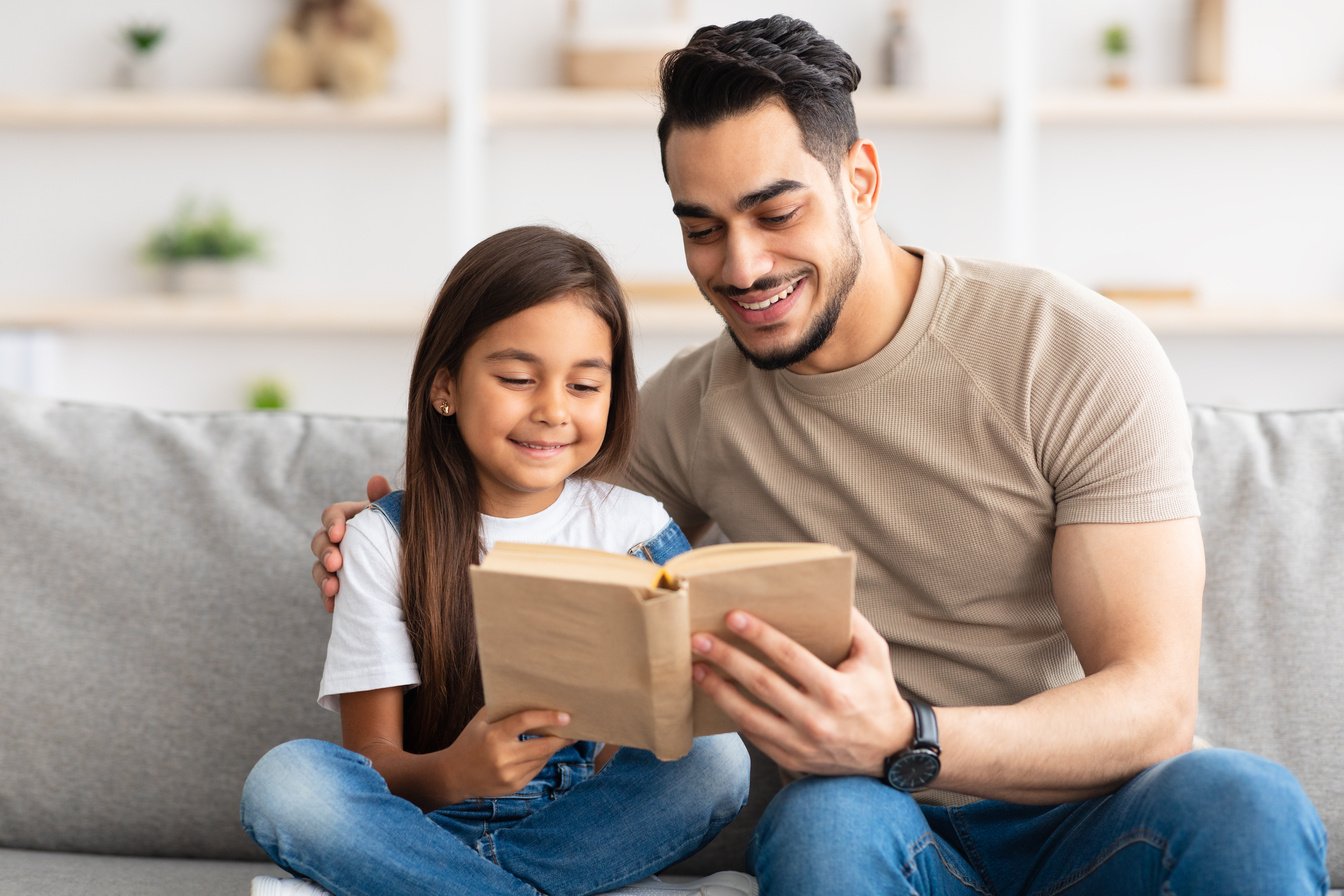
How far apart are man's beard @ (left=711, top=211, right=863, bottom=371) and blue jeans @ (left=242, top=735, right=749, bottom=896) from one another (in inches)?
17.8

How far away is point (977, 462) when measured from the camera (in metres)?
1.51

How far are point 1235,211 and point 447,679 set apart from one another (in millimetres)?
3050

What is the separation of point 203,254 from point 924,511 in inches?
107

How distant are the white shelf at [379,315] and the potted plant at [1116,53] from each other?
65cm

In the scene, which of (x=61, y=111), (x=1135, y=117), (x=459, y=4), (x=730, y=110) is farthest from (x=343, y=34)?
(x=730, y=110)

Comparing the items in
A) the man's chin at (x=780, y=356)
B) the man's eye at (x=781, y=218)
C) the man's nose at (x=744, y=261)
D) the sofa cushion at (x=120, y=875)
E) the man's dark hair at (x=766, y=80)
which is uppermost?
the man's dark hair at (x=766, y=80)

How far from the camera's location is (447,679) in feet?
4.77

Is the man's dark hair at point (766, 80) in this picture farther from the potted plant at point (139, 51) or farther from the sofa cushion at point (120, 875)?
the potted plant at point (139, 51)

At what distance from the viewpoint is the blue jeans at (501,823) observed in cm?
125

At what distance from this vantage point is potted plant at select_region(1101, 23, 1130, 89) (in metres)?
3.55

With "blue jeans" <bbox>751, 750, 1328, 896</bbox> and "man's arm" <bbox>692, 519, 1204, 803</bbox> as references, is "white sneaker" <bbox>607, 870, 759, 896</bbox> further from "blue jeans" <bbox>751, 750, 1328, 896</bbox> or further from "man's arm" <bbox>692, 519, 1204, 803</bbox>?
"man's arm" <bbox>692, 519, 1204, 803</bbox>

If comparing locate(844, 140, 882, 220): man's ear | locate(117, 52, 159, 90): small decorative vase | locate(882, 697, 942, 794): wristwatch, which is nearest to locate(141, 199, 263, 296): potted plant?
locate(117, 52, 159, 90): small decorative vase

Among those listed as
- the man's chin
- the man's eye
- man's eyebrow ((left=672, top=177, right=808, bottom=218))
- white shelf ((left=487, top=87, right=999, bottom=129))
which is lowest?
the man's chin

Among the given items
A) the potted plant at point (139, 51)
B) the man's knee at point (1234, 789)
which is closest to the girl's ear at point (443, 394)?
the man's knee at point (1234, 789)
